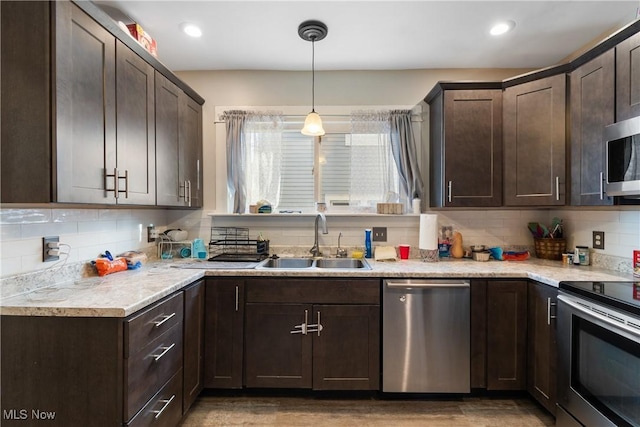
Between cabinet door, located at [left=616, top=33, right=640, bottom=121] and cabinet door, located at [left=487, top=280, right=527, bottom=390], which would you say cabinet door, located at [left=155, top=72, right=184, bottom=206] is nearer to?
cabinet door, located at [left=487, top=280, right=527, bottom=390]

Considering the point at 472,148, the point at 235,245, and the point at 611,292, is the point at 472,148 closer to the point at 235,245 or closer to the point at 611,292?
the point at 611,292

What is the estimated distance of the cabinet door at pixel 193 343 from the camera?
73.7 inches

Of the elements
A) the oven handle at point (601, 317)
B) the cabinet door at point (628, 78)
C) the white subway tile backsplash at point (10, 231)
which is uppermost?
the cabinet door at point (628, 78)

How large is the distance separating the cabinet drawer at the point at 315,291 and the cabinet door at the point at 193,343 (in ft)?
1.11

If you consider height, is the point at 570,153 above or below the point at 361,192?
above

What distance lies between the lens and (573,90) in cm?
212

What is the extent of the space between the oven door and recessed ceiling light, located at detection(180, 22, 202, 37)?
301cm

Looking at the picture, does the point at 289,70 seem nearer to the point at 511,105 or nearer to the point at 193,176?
the point at 193,176

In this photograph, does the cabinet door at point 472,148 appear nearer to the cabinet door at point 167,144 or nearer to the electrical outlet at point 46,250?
the cabinet door at point 167,144

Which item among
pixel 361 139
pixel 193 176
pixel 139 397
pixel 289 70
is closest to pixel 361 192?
pixel 361 139

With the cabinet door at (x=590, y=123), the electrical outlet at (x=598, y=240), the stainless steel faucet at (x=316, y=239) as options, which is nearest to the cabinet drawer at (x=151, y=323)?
the stainless steel faucet at (x=316, y=239)

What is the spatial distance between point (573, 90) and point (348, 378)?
2.59m

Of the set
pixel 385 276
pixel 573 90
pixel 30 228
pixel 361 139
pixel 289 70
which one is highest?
pixel 289 70

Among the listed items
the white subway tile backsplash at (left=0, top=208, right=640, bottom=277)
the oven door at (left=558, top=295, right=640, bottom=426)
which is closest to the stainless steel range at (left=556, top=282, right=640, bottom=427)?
the oven door at (left=558, top=295, right=640, bottom=426)
